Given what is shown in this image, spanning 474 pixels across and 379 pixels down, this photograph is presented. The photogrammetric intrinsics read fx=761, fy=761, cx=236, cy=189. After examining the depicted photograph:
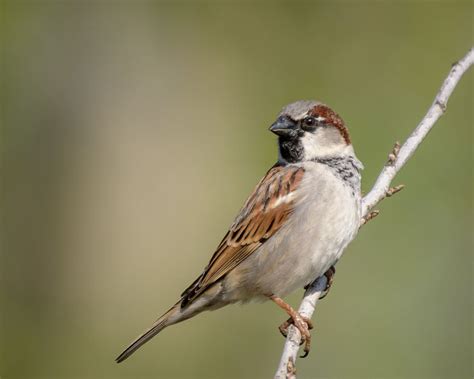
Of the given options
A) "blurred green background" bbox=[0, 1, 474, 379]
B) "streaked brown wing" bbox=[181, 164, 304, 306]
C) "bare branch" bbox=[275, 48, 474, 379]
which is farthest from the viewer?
"blurred green background" bbox=[0, 1, 474, 379]

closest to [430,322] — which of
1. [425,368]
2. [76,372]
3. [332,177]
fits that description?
[425,368]

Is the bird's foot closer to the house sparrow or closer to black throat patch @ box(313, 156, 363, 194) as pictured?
the house sparrow

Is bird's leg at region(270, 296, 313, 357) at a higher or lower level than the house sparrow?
lower

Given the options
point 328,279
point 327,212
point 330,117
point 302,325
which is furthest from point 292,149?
point 302,325

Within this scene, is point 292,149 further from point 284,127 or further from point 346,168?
point 346,168

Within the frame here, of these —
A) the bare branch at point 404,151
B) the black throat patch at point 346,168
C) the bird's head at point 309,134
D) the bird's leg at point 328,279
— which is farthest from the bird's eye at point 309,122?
the bird's leg at point 328,279

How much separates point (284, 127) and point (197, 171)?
11.5 ft

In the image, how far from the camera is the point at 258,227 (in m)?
3.42

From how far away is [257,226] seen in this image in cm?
342

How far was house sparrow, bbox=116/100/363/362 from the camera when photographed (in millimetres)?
3316

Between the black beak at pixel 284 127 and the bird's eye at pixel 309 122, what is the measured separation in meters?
0.05

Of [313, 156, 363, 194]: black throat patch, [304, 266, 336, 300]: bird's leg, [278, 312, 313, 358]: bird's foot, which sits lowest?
[278, 312, 313, 358]: bird's foot

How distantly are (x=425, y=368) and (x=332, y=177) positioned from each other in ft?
5.84

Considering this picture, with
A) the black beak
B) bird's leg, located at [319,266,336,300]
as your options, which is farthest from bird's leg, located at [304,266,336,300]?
the black beak
